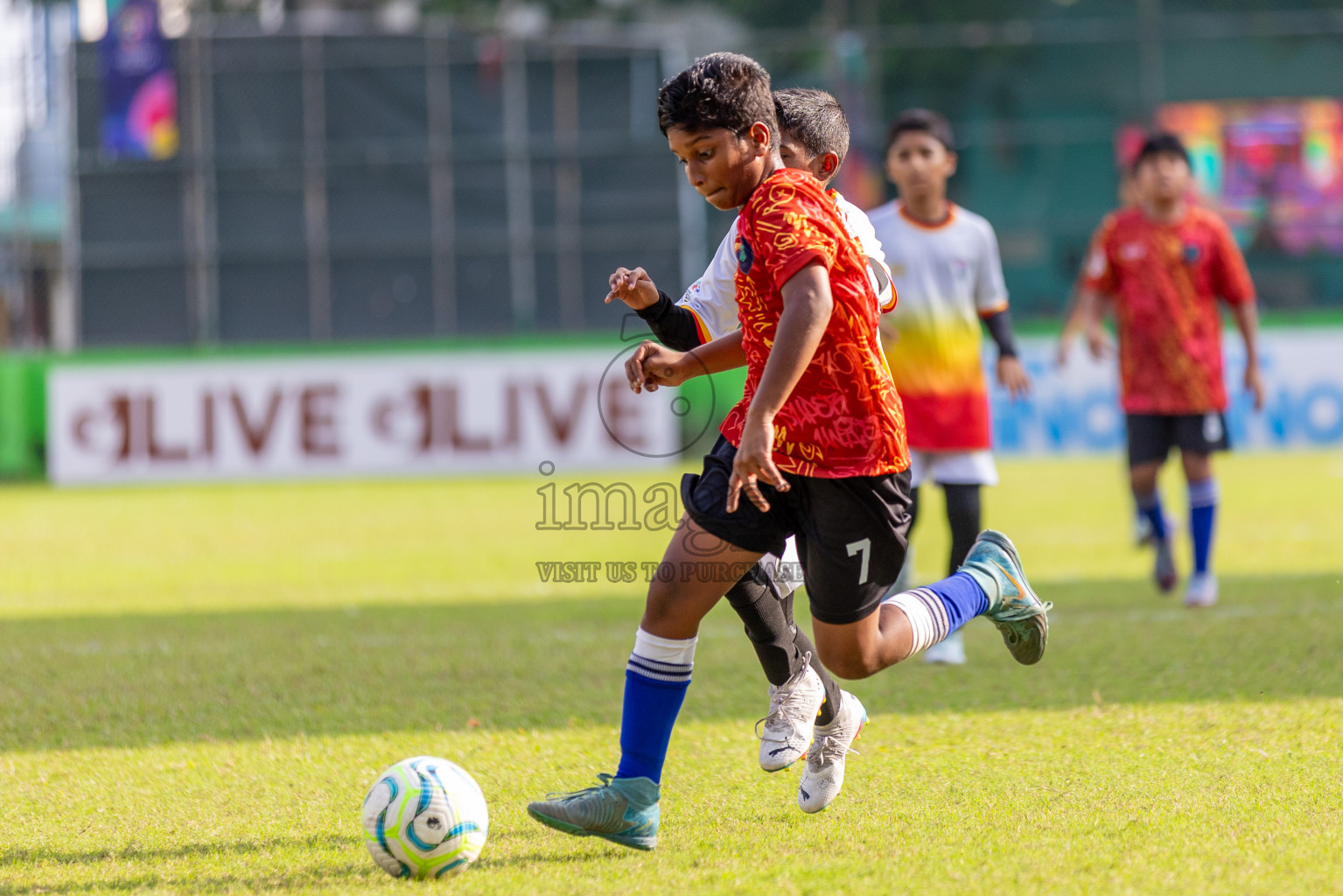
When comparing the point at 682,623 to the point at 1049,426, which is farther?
the point at 1049,426

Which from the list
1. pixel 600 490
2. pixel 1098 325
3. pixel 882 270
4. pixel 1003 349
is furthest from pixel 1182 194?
pixel 600 490

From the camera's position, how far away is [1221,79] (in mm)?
21422

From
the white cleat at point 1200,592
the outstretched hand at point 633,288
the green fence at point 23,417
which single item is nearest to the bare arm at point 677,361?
the outstretched hand at point 633,288

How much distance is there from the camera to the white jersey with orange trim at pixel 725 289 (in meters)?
3.61

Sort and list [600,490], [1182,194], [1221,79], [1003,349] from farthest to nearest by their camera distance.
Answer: [1221,79] < [600,490] < [1182,194] < [1003,349]

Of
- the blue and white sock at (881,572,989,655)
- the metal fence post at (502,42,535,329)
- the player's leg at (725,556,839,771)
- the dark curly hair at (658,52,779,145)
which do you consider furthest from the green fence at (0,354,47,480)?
the dark curly hair at (658,52,779,145)

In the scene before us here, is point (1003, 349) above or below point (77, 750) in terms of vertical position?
above

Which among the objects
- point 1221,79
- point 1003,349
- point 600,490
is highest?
point 1221,79

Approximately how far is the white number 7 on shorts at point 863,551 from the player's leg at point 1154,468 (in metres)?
3.95

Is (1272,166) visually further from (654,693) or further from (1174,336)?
(654,693)

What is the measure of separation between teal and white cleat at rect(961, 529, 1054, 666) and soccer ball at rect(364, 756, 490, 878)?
1.41 m

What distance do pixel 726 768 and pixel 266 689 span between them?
1.97 metres

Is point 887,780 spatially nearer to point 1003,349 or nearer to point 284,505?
point 1003,349

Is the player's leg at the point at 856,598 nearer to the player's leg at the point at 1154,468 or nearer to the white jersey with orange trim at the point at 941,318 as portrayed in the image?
the white jersey with orange trim at the point at 941,318
